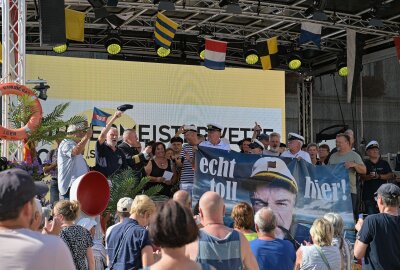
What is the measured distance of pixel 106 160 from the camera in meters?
8.27

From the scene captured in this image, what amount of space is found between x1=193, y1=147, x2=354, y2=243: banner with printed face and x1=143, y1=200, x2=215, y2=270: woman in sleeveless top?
220 inches

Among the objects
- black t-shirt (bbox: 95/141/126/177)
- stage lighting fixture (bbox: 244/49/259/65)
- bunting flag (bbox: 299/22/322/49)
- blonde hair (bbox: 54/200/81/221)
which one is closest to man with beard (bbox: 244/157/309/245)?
black t-shirt (bbox: 95/141/126/177)

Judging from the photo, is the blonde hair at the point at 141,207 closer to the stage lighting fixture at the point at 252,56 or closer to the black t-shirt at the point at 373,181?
the black t-shirt at the point at 373,181

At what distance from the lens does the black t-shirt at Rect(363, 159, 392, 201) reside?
1040 cm

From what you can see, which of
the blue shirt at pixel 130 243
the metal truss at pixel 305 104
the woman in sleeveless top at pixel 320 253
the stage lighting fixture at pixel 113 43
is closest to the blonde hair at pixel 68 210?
the blue shirt at pixel 130 243

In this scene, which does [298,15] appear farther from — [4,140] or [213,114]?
[4,140]

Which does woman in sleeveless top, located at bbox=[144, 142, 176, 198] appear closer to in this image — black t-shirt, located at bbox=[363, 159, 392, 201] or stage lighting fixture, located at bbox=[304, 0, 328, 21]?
black t-shirt, located at bbox=[363, 159, 392, 201]

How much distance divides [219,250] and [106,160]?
177 inches

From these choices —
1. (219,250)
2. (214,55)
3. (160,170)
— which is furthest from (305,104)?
(219,250)

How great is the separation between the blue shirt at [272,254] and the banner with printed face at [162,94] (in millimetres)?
8504

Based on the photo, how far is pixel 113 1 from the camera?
13.5 meters

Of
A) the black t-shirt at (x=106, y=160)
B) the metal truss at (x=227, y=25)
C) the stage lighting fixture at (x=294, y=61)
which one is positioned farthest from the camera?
the stage lighting fixture at (x=294, y=61)

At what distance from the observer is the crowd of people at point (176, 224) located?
2578 millimetres

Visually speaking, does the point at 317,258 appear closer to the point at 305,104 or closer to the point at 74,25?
the point at 74,25
